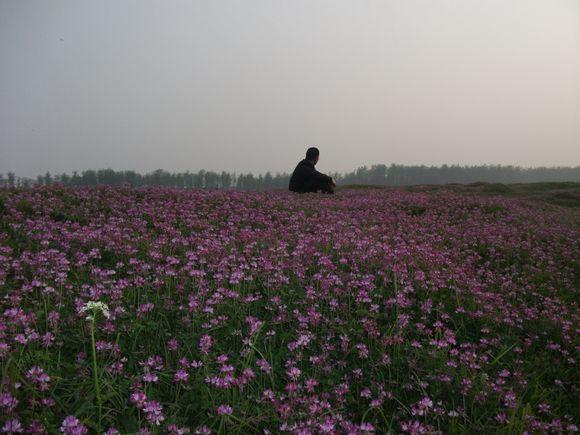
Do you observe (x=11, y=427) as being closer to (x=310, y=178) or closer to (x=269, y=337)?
(x=269, y=337)

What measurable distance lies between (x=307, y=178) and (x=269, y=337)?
16.8 meters

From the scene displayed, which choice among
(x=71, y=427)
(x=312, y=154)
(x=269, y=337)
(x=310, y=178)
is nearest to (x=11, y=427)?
(x=71, y=427)

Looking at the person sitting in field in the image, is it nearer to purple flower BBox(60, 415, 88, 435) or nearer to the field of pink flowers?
the field of pink flowers

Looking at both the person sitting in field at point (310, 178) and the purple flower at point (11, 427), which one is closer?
the purple flower at point (11, 427)

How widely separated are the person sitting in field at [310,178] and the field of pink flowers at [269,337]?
12.0 m

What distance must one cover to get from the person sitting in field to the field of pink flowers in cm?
1200

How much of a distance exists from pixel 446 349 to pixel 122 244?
16.6 ft

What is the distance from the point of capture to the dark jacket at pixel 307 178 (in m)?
20.2

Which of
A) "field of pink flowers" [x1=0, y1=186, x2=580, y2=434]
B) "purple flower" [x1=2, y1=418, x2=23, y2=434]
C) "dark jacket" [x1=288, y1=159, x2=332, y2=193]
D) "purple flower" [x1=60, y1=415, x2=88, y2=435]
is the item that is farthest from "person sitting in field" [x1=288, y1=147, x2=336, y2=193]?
"purple flower" [x1=2, y1=418, x2=23, y2=434]

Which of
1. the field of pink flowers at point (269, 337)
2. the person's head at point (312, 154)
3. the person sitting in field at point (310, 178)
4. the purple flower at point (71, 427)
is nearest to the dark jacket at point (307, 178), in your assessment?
the person sitting in field at point (310, 178)

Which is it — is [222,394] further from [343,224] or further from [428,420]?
[343,224]

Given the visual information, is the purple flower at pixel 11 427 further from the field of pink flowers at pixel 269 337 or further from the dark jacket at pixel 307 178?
the dark jacket at pixel 307 178

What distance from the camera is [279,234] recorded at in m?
8.24

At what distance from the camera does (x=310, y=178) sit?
2036 centimetres
